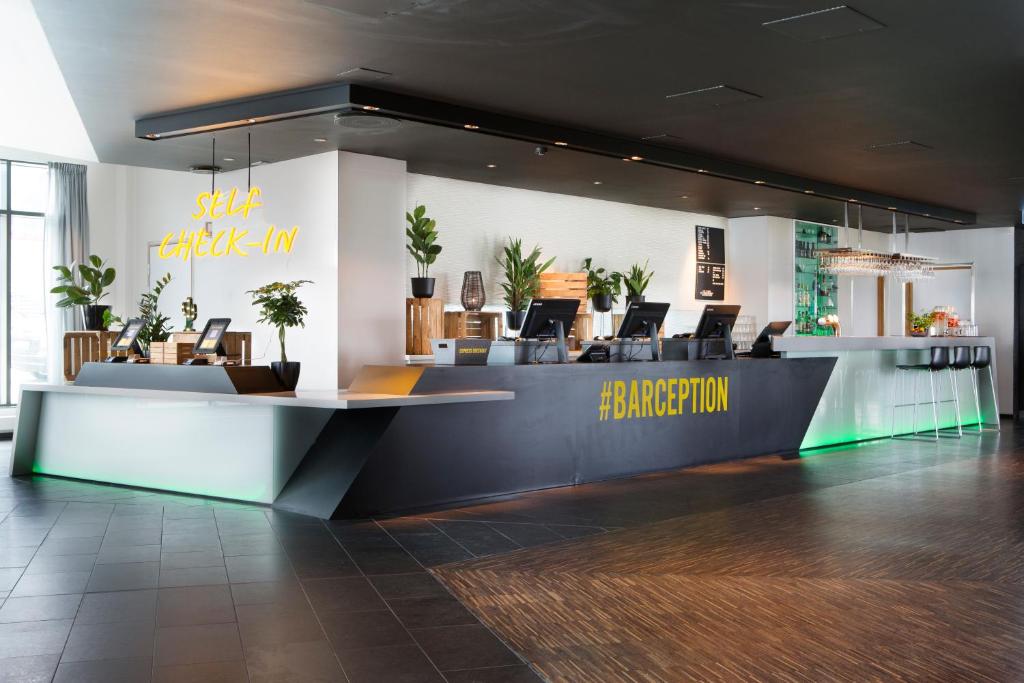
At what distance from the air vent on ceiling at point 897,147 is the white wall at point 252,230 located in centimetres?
502

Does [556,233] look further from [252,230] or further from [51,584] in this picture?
[51,584]

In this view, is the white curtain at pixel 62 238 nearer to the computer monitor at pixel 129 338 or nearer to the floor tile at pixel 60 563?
the computer monitor at pixel 129 338

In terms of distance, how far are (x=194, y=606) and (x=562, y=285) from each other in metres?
7.13

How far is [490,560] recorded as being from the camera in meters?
5.04

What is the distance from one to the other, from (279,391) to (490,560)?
8.03ft

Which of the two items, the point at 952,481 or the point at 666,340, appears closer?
the point at 952,481

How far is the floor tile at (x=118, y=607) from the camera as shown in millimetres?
3971

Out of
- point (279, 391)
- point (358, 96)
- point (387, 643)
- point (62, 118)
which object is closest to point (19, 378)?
point (62, 118)

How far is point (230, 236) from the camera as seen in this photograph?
27.0ft

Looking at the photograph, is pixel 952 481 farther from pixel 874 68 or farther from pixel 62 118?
pixel 62 118

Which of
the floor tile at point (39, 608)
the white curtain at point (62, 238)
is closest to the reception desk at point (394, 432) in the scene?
the floor tile at point (39, 608)

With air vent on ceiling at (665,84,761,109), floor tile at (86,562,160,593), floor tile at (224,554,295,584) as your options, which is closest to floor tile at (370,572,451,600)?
floor tile at (224,554,295,584)

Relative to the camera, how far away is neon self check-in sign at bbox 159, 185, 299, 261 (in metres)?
8.03

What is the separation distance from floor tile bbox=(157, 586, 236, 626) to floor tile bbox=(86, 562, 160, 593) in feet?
0.66
